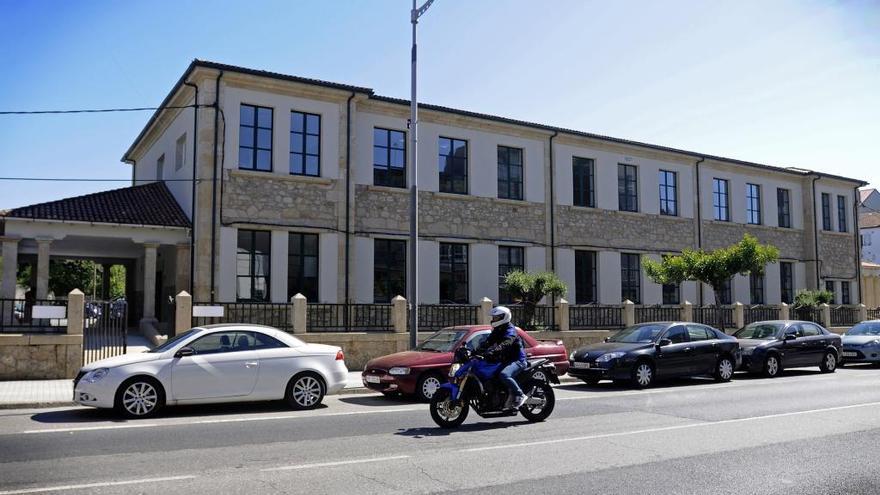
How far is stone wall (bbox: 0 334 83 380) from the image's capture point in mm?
14570

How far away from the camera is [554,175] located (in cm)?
2542

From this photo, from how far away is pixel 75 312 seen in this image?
15.0 m

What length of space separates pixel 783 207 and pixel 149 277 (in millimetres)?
27118

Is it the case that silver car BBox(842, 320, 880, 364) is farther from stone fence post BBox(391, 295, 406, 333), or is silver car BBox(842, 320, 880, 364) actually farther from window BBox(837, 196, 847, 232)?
window BBox(837, 196, 847, 232)

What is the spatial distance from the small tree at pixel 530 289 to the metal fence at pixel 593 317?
1345mm

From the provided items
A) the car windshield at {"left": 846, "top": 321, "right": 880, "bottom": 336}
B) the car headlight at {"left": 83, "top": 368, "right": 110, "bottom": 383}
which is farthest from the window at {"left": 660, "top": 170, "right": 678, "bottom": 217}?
the car headlight at {"left": 83, "top": 368, "right": 110, "bottom": 383}

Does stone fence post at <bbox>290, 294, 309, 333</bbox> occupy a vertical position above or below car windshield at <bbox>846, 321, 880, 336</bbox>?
above

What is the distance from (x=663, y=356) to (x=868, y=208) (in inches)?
2331

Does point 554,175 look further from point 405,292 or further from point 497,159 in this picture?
point 405,292

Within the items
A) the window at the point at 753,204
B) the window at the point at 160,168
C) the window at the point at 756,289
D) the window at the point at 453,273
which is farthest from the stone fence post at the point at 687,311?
the window at the point at 160,168

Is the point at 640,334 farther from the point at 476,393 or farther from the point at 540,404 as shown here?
the point at 476,393

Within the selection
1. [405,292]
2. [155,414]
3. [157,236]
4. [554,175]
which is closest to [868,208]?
[554,175]

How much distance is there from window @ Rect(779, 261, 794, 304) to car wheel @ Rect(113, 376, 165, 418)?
28.6 m

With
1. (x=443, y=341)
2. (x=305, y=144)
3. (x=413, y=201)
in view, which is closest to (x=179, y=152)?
(x=305, y=144)
